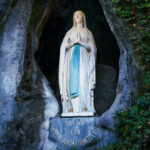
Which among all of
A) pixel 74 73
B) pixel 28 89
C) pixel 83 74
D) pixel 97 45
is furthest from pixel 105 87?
pixel 28 89

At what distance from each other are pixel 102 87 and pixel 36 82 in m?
1.66

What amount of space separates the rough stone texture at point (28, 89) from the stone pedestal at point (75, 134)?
125mm

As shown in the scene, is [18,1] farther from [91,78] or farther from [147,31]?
[147,31]

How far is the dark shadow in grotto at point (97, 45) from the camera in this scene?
697 cm

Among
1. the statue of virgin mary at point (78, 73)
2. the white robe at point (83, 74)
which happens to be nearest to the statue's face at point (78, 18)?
the statue of virgin mary at point (78, 73)

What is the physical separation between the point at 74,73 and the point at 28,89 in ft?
3.60

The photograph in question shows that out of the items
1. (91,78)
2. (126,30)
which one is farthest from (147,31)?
(91,78)

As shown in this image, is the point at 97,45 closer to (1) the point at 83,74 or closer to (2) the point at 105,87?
(2) the point at 105,87

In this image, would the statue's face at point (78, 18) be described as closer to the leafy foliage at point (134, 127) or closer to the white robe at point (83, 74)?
the white robe at point (83, 74)

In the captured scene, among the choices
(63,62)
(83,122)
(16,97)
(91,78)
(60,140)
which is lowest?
(60,140)

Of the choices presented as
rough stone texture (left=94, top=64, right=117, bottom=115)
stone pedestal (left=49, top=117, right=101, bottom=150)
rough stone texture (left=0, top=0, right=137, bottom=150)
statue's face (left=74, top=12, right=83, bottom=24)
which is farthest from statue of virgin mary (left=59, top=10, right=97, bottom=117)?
rough stone texture (left=94, top=64, right=117, bottom=115)

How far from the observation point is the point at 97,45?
308 inches

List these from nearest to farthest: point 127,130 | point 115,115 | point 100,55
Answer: point 127,130 → point 115,115 → point 100,55

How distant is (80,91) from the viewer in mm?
6066
